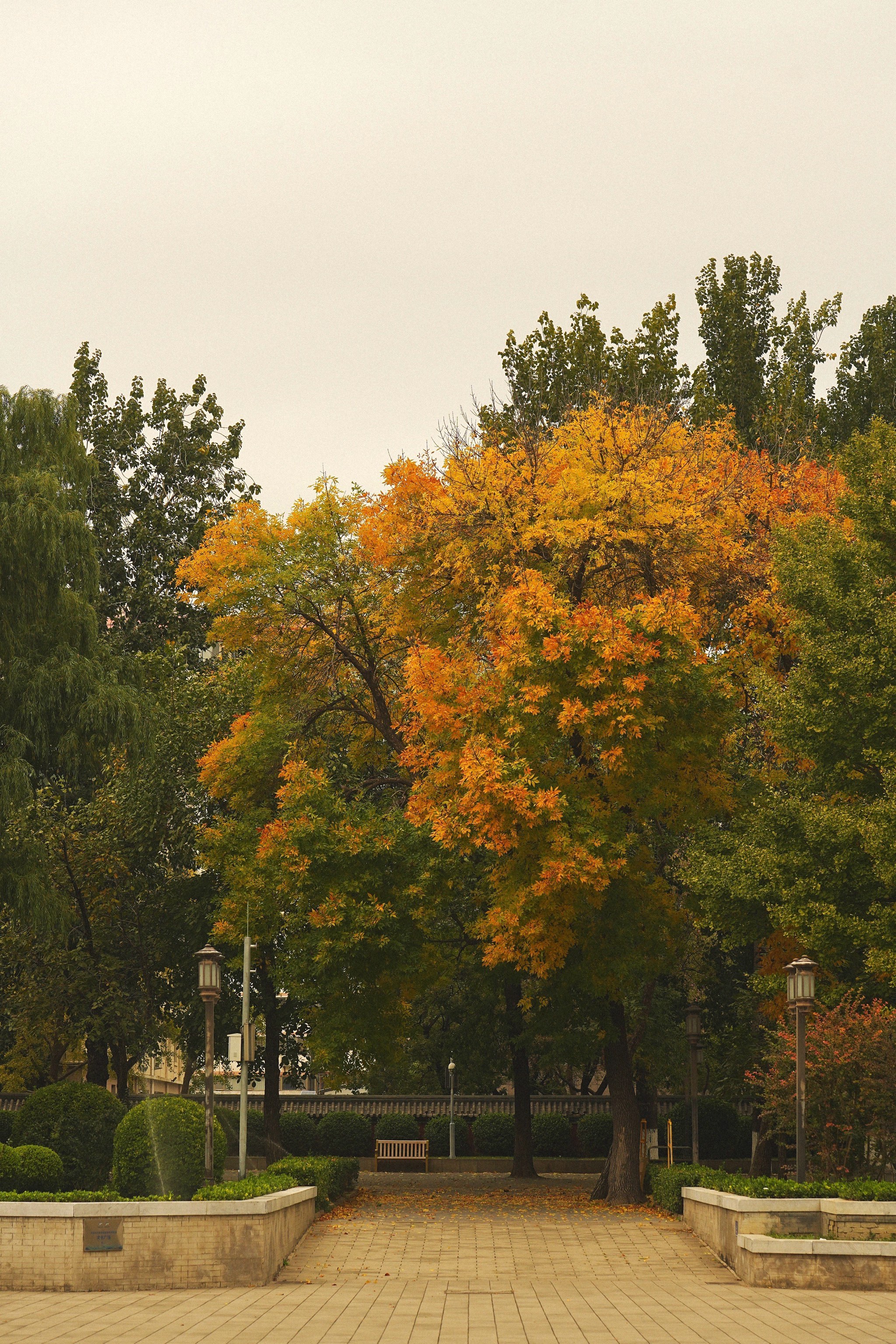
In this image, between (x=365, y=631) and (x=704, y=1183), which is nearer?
(x=704, y=1183)

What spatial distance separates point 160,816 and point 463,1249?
15.8 m

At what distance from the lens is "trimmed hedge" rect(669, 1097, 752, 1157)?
33.4 m

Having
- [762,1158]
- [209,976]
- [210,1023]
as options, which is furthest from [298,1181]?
[762,1158]

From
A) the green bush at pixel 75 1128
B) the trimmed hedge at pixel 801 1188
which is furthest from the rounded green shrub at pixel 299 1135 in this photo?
the trimmed hedge at pixel 801 1188

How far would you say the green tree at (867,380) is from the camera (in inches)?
1533

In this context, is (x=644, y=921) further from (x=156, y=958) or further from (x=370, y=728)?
(x=156, y=958)

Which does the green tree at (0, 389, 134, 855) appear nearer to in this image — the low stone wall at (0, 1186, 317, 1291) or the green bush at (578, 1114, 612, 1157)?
the low stone wall at (0, 1186, 317, 1291)

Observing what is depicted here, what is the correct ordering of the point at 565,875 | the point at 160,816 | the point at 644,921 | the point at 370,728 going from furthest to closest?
the point at 160,816
the point at 370,728
the point at 644,921
the point at 565,875

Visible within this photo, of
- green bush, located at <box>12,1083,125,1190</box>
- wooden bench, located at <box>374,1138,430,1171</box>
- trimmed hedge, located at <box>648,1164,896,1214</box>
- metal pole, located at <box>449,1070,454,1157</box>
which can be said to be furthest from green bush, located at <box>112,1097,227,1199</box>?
metal pole, located at <box>449,1070,454,1157</box>

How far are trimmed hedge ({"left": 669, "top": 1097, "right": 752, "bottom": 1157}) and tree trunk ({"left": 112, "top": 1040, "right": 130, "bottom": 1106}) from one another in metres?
12.6

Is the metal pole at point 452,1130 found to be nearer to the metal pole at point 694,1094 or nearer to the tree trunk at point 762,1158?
the tree trunk at point 762,1158

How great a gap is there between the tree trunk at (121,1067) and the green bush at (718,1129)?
12.6 m

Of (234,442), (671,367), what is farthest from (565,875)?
(234,442)

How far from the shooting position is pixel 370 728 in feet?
93.2
